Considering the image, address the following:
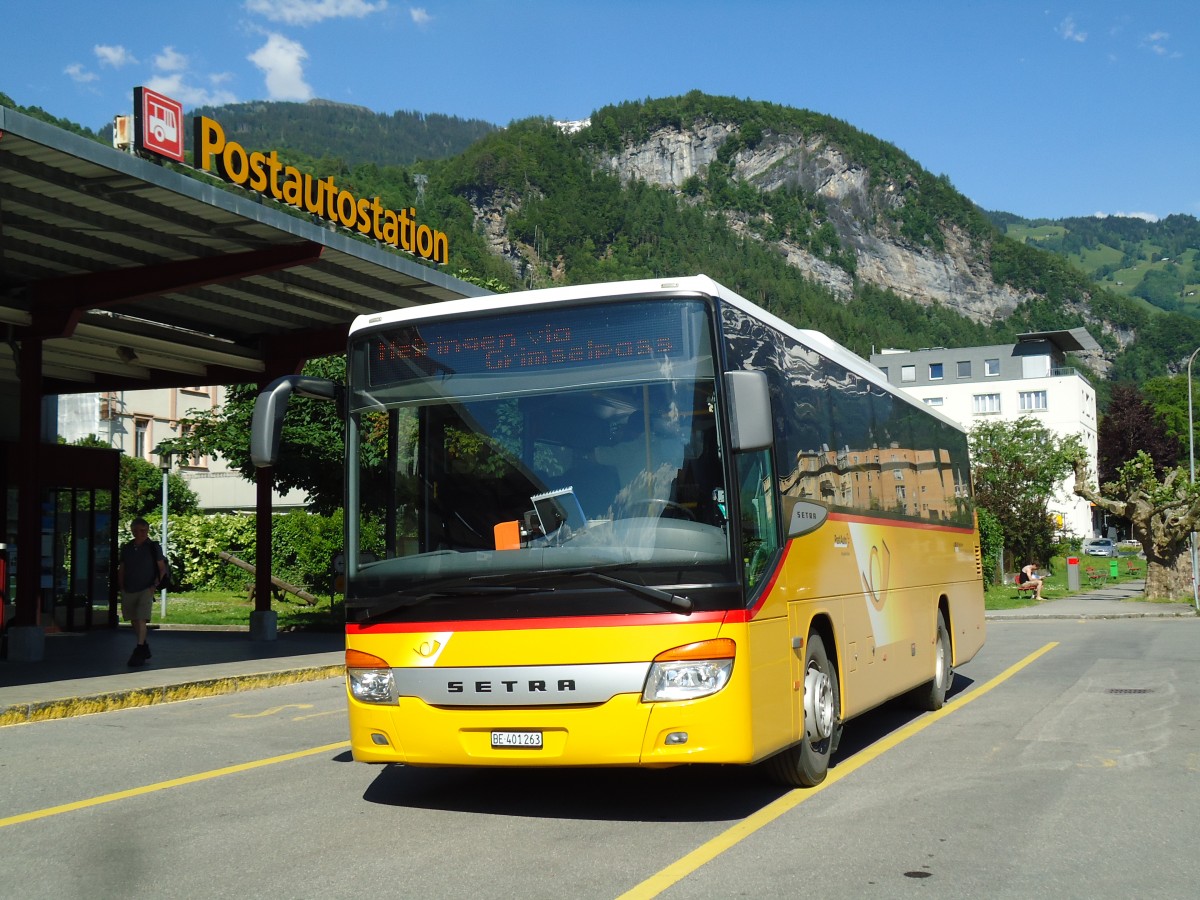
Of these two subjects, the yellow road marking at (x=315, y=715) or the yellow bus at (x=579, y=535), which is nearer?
the yellow bus at (x=579, y=535)

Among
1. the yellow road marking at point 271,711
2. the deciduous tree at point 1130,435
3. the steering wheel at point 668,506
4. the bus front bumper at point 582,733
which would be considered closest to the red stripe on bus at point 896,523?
the steering wheel at point 668,506

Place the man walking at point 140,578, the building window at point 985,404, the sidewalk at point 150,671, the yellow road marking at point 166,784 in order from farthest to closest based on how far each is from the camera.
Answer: the building window at point 985,404 < the man walking at point 140,578 < the sidewalk at point 150,671 < the yellow road marking at point 166,784

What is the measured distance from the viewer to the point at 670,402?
711 centimetres

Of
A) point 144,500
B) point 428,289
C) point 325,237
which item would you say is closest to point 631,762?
point 325,237

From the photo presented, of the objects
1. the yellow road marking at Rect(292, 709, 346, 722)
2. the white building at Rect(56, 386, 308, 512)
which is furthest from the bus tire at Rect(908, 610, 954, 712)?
the white building at Rect(56, 386, 308, 512)

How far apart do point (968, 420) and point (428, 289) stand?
3840 inches

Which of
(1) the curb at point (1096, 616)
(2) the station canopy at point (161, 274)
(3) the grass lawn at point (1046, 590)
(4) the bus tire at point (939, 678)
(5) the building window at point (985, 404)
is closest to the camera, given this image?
(4) the bus tire at point (939, 678)

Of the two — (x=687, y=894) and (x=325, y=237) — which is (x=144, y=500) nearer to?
(x=325, y=237)

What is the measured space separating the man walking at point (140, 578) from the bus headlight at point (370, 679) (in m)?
9.91

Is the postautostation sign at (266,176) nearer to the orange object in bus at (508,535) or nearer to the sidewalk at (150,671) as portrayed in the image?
the sidewalk at (150,671)

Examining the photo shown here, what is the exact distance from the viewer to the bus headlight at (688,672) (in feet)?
22.2

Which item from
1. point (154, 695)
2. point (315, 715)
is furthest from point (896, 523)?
point (154, 695)

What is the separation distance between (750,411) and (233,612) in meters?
29.0

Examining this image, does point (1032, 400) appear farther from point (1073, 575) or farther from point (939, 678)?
point (939, 678)
